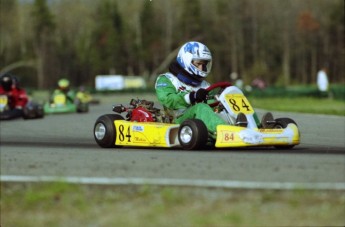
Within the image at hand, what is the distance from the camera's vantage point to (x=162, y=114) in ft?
35.6

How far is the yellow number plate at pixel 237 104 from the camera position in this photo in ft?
32.2

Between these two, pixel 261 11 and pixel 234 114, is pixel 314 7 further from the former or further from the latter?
pixel 234 114

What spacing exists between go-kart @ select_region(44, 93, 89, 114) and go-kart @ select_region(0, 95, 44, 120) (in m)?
3.33

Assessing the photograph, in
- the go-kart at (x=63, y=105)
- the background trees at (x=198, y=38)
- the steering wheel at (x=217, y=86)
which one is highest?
the background trees at (x=198, y=38)

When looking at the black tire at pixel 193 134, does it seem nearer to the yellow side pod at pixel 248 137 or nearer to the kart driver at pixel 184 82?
the yellow side pod at pixel 248 137

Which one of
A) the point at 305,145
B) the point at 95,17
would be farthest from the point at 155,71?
the point at 305,145

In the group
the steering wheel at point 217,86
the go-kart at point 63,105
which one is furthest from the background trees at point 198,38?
the steering wheel at point 217,86

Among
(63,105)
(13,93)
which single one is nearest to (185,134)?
(13,93)

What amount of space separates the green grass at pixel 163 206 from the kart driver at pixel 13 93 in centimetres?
1488

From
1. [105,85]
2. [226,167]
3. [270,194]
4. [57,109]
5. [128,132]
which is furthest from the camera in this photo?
[105,85]

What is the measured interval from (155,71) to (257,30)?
11700 millimetres

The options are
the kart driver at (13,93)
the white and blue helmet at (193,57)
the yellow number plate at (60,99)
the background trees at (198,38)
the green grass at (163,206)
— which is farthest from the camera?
the background trees at (198,38)

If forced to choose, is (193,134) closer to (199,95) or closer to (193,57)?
(199,95)

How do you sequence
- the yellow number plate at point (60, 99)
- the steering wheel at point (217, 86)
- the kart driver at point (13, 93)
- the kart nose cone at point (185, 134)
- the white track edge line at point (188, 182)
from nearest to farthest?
the white track edge line at point (188, 182)
the kart nose cone at point (185, 134)
the steering wheel at point (217, 86)
the kart driver at point (13, 93)
the yellow number plate at point (60, 99)
